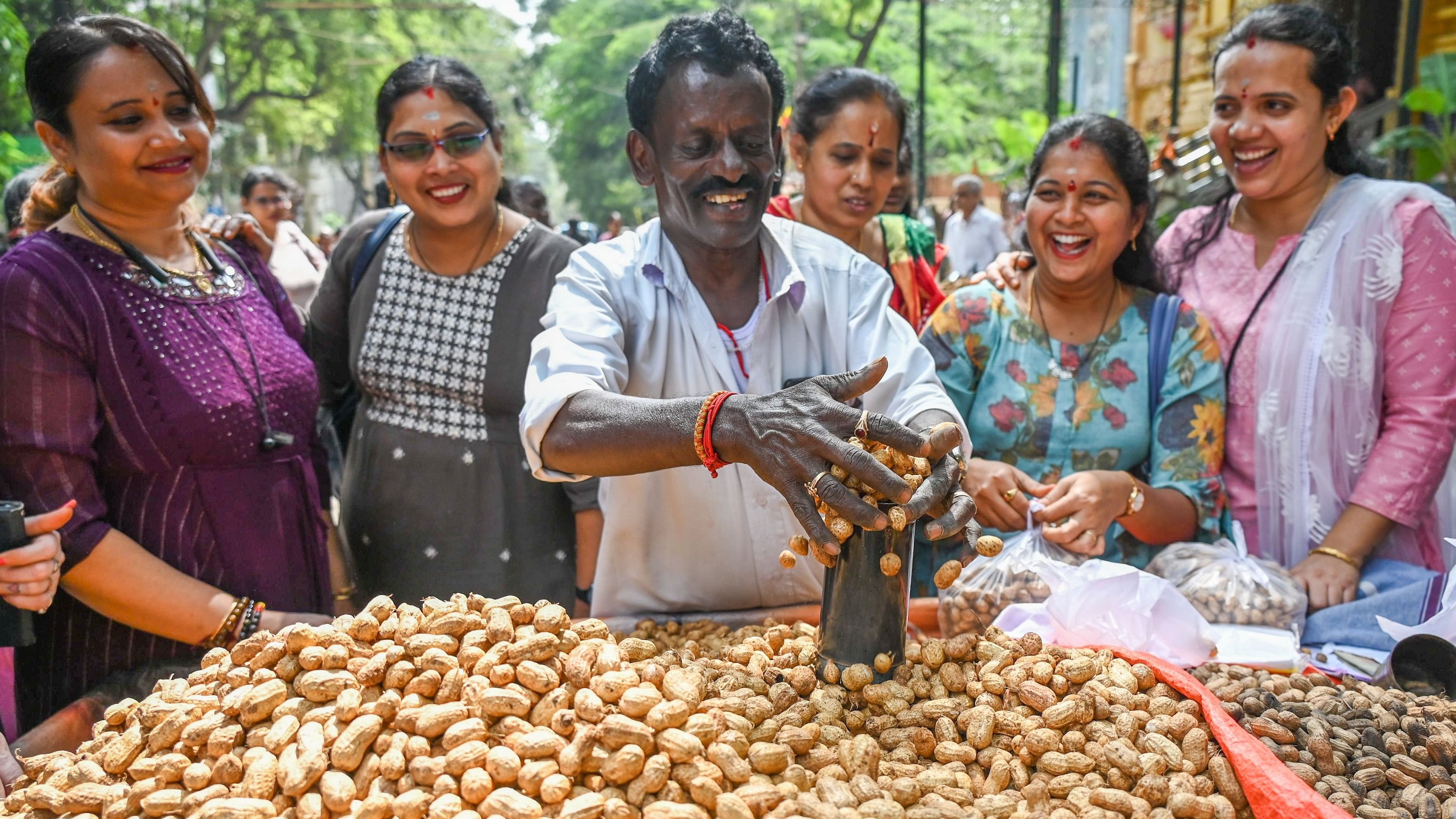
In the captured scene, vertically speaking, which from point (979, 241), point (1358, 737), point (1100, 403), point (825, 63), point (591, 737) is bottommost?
point (1358, 737)

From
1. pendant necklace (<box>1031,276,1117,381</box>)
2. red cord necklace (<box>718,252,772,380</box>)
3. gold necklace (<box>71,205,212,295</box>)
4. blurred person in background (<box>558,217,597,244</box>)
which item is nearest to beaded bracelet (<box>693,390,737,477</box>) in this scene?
red cord necklace (<box>718,252,772,380</box>)

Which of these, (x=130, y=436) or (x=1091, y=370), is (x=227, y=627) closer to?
(x=130, y=436)

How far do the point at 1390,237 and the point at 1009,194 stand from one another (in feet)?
38.5

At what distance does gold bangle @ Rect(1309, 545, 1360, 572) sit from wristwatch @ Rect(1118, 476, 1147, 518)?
0.52m

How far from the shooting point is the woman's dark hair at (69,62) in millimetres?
Answer: 2020

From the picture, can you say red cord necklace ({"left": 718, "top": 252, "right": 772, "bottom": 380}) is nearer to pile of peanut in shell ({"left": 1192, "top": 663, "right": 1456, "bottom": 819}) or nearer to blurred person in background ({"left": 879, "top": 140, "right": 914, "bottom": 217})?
pile of peanut in shell ({"left": 1192, "top": 663, "right": 1456, "bottom": 819})

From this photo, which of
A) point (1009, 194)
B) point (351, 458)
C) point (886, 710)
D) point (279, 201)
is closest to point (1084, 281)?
point (886, 710)

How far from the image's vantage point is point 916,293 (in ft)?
10.0

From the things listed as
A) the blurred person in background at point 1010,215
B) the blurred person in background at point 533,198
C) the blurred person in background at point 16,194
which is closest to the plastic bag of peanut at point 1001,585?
the blurred person in background at point 16,194

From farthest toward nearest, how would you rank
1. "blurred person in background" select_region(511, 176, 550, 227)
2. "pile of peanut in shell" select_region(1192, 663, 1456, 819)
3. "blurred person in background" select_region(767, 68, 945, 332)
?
"blurred person in background" select_region(511, 176, 550, 227) < "blurred person in background" select_region(767, 68, 945, 332) < "pile of peanut in shell" select_region(1192, 663, 1456, 819)

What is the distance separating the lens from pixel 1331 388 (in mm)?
2398

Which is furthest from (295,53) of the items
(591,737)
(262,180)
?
(591,737)

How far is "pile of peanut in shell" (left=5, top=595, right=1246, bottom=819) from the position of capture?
1.29m

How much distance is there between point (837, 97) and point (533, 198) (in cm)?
387
